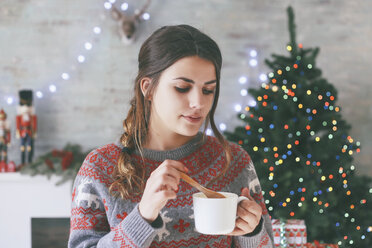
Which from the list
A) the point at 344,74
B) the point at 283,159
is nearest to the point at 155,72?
the point at 283,159

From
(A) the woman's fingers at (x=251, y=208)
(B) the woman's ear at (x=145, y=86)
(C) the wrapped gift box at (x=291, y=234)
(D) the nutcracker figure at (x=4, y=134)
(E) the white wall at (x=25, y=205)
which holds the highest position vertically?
(B) the woman's ear at (x=145, y=86)

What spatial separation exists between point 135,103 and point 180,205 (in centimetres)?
33

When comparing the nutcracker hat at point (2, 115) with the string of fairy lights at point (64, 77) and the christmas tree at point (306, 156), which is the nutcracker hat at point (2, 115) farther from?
the christmas tree at point (306, 156)

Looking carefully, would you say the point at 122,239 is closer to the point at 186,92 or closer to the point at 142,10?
the point at 186,92

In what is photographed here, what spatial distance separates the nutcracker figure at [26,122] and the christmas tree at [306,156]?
158 cm

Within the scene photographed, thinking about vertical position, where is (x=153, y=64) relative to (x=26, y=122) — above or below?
above

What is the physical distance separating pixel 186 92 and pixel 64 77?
2.53 metres

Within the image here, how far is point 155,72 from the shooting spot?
41.7 inches

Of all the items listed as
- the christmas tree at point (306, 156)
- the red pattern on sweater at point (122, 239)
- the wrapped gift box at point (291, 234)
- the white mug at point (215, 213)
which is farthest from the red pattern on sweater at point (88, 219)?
the christmas tree at point (306, 156)

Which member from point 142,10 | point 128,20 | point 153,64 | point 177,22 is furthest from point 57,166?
point 153,64

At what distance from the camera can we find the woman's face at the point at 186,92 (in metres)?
1.01

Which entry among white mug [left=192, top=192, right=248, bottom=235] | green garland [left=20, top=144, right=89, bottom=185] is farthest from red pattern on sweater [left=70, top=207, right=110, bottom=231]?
green garland [left=20, top=144, right=89, bottom=185]

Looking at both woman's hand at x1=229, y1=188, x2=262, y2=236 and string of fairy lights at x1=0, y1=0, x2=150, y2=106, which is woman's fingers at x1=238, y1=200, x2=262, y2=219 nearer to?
woman's hand at x1=229, y1=188, x2=262, y2=236

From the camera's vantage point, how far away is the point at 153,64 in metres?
1.07
